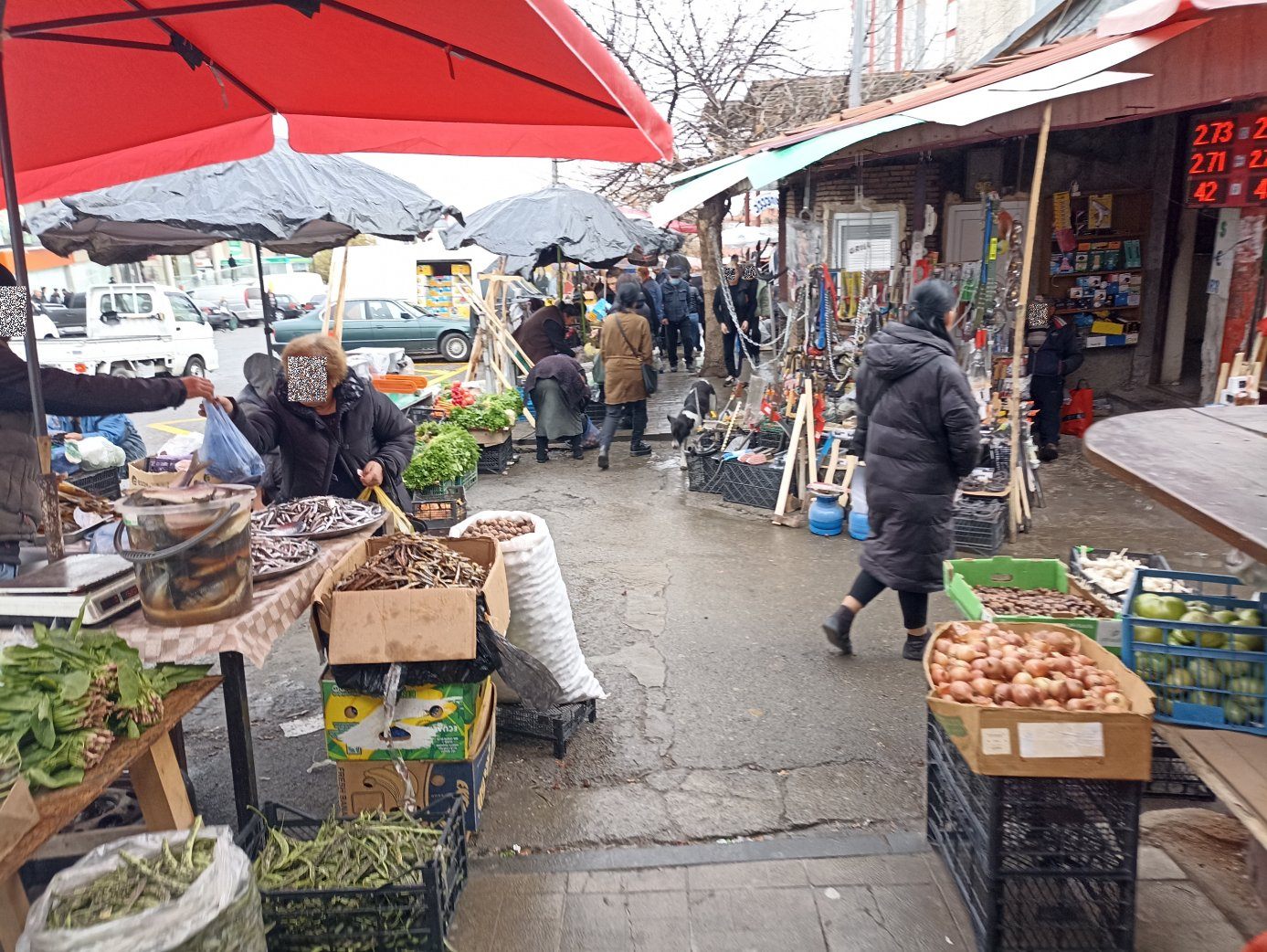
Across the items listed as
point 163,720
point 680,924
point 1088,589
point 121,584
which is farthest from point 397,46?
point 1088,589

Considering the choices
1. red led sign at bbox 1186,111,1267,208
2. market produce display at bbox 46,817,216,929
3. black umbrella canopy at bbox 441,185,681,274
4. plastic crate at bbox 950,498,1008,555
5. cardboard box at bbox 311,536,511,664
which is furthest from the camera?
black umbrella canopy at bbox 441,185,681,274

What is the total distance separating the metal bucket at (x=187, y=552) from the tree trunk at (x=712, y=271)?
36.8 ft

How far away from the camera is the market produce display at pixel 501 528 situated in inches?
178

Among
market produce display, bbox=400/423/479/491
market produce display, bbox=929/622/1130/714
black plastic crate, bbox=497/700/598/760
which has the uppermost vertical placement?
market produce display, bbox=929/622/1130/714

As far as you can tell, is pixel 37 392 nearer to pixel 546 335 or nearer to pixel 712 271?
pixel 546 335

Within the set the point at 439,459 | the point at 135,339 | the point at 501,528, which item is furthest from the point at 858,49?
the point at 135,339

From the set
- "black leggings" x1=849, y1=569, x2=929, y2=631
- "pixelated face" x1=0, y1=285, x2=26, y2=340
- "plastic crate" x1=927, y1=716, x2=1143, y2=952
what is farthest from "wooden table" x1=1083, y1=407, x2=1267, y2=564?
"pixelated face" x1=0, y1=285, x2=26, y2=340

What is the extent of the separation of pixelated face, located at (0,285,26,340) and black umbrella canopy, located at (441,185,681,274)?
7.94m

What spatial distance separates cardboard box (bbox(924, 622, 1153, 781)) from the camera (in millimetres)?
2756

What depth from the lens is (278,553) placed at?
3646 mm

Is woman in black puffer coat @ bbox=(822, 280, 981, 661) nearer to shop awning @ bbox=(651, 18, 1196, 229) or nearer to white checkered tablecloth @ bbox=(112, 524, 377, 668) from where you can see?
shop awning @ bbox=(651, 18, 1196, 229)

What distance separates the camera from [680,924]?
3244 millimetres

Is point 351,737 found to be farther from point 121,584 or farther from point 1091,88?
point 1091,88

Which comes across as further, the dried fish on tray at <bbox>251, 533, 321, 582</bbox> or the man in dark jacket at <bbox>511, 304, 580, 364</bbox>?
the man in dark jacket at <bbox>511, 304, 580, 364</bbox>
